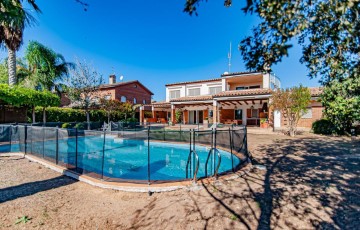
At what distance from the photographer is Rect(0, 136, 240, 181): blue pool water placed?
6.32 metres

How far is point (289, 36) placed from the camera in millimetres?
2188

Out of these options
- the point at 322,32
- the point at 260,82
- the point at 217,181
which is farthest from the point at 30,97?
the point at 260,82

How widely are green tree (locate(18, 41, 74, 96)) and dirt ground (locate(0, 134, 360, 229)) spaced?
21159mm

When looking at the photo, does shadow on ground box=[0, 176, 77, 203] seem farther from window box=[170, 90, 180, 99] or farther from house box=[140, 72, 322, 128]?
window box=[170, 90, 180, 99]

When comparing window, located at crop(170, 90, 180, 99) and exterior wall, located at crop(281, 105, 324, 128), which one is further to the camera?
window, located at crop(170, 90, 180, 99)

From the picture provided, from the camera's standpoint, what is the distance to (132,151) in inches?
434

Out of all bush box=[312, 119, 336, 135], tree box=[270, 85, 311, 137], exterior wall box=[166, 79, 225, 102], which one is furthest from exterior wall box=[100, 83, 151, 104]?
bush box=[312, 119, 336, 135]

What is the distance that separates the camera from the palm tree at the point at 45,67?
2188cm

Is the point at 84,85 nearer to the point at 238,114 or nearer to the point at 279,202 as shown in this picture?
the point at 238,114

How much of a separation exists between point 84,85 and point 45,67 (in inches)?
293

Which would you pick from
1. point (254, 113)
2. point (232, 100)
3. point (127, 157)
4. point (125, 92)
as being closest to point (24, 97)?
point (127, 157)

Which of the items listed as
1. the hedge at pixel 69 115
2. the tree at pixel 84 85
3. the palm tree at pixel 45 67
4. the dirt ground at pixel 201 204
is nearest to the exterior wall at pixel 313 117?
the dirt ground at pixel 201 204

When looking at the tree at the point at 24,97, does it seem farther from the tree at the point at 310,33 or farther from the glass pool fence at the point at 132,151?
the tree at the point at 310,33

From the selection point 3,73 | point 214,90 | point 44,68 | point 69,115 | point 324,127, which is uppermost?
point 3,73
